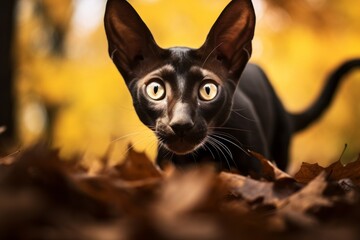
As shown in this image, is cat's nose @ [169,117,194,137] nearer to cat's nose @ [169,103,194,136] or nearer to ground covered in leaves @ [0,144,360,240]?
cat's nose @ [169,103,194,136]

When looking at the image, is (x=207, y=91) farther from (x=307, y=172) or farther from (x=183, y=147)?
(x=307, y=172)

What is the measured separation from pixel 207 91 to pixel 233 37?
32 centimetres

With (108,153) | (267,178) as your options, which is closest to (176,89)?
(267,178)

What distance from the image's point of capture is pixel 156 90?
2.15 metres

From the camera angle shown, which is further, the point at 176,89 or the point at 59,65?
the point at 59,65

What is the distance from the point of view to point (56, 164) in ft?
3.89

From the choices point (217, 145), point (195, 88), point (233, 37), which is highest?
point (233, 37)

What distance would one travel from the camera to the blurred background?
675 centimetres

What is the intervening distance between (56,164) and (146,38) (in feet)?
3.84

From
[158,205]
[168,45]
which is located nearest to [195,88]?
[158,205]

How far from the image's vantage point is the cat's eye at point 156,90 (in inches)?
83.8

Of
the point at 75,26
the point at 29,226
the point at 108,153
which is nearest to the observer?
the point at 29,226

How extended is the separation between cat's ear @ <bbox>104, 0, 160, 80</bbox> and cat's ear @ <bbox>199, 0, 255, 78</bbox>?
9.3 inches

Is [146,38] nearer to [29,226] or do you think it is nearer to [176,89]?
[176,89]
